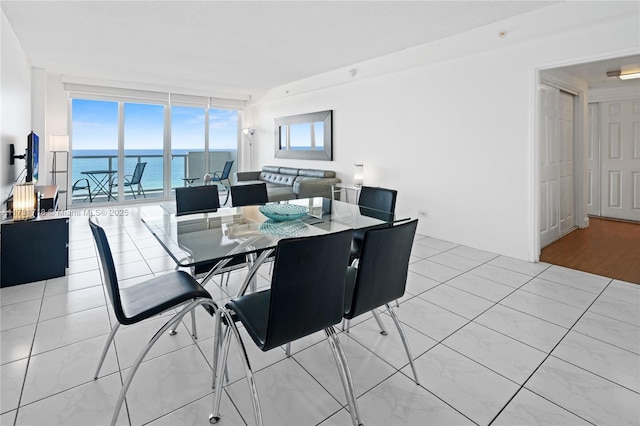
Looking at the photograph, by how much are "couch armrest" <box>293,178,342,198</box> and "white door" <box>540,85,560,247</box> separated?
3.18 metres

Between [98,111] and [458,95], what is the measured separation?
7231 mm

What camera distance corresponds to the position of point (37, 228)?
3.08m

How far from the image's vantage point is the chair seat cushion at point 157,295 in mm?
1555

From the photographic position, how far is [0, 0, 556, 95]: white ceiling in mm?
3336

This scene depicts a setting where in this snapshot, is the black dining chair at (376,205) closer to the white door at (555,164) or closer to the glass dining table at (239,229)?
the glass dining table at (239,229)

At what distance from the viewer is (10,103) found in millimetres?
3688

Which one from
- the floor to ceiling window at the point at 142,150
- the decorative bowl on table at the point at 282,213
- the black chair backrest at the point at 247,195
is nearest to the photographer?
the decorative bowl on table at the point at 282,213

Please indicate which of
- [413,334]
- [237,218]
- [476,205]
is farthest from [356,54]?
[413,334]

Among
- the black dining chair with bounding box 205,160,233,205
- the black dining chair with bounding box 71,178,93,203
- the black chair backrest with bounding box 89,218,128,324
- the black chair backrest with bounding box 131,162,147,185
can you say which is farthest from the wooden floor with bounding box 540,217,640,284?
the black dining chair with bounding box 71,178,93,203

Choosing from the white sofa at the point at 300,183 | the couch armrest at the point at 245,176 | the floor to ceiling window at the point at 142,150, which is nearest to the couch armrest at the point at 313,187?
the white sofa at the point at 300,183

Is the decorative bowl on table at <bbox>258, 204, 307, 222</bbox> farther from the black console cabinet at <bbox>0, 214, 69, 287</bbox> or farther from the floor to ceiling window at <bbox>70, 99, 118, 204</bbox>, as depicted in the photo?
the floor to ceiling window at <bbox>70, 99, 118, 204</bbox>

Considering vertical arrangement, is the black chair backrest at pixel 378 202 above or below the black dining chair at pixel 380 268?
above

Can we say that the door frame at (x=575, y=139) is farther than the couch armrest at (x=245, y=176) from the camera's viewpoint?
No

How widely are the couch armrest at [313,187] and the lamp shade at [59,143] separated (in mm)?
4152
